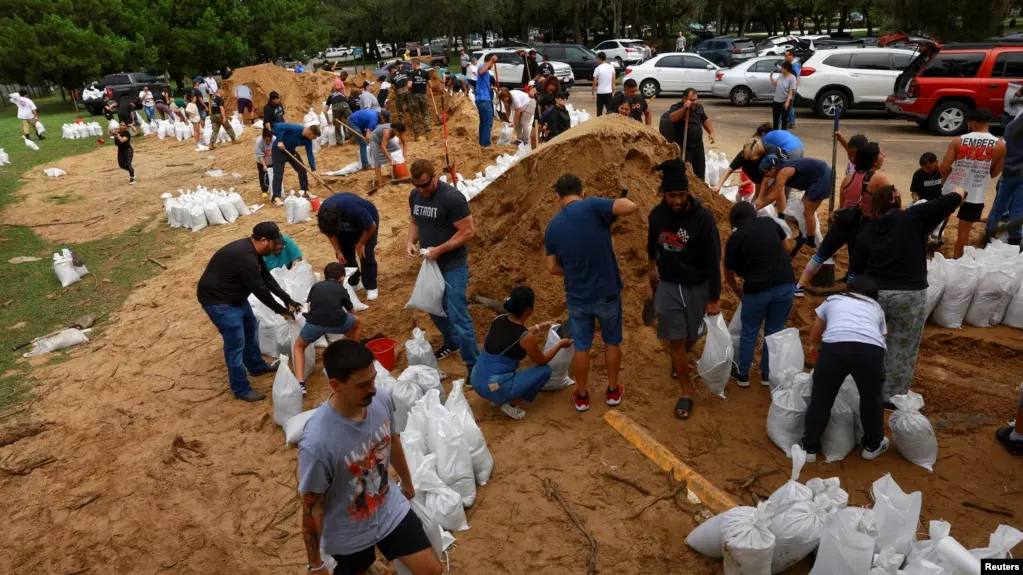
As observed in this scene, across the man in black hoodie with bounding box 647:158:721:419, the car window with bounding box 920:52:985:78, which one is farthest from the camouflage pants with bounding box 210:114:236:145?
the car window with bounding box 920:52:985:78

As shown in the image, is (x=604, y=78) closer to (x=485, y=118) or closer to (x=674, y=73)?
(x=485, y=118)

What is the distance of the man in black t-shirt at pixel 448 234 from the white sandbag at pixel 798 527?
2.71 metres

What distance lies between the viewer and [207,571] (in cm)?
355

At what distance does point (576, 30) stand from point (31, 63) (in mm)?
26982

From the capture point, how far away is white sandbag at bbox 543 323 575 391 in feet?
15.5

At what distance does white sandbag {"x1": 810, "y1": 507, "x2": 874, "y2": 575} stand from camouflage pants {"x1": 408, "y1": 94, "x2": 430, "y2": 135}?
1404cm

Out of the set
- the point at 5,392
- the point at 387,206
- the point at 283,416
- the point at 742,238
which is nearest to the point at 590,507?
the point at 742,238

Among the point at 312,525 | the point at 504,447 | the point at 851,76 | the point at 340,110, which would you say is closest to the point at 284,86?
the point at 340,110

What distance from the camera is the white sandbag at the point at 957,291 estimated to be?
529 cm

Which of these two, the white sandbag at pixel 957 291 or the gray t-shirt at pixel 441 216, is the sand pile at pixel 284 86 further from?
the white sandbag at pixel 957 291

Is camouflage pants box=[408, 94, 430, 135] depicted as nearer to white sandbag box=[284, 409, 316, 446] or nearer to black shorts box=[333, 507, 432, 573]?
white sandbag box=[284, 409, 316, 446]

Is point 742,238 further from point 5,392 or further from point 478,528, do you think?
point 5,392

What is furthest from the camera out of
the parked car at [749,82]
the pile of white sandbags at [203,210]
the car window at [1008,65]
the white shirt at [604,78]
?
the parked car at [749,82]

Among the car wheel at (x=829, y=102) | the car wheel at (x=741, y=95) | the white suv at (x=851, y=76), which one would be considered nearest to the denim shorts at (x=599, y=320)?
the white suv at (x=851, y=76)
